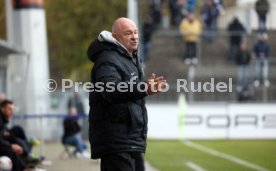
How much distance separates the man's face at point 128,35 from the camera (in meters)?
9.34

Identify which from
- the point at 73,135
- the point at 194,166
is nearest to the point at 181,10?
the point at 73,135

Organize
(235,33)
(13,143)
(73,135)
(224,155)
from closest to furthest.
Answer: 1. (13,143)
2. (224,155)
3. (73,135)
4. (235,33)

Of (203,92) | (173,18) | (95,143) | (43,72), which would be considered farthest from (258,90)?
(95,143)

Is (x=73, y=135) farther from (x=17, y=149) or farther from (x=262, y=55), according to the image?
(x=262, y=55)

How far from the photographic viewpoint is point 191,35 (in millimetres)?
38281

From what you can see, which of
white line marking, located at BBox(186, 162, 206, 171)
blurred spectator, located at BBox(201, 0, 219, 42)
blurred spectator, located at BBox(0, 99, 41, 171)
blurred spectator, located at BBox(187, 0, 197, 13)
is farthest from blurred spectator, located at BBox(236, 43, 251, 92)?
blurred spectator, located at BBox(0, 99, 41, 171)

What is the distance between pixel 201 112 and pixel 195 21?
19.3 feet

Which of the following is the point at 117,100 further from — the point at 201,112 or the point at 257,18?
the point at 257,18

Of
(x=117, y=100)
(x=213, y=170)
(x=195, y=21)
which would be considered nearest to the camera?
(x=117, y=100)

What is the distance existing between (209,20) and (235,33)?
1181 mm

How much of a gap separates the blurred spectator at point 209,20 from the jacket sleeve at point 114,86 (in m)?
30.0

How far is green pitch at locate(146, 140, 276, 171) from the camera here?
2025cm

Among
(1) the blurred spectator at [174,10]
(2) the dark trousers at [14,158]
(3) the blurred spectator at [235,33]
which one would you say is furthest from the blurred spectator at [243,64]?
(2) the dark trousers at [14,158]

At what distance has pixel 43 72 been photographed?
33.8 meters
